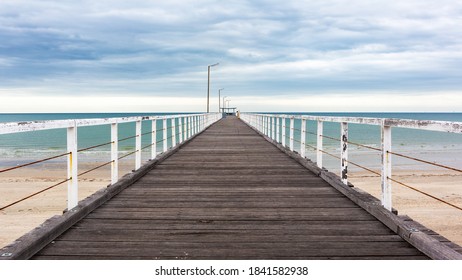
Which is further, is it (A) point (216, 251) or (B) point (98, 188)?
(B) point (98, 188)

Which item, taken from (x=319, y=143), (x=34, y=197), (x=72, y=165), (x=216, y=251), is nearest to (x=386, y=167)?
(x=216, y=251)

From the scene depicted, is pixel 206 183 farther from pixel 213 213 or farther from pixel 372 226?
pixel 372 226

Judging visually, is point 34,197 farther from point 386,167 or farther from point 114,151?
point 386,167

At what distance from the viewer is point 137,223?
413 cm

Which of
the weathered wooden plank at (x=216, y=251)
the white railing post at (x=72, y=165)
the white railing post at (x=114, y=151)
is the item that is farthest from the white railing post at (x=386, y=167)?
the white railing post at (x=114, y=151)

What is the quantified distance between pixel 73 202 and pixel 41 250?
40.9 inches

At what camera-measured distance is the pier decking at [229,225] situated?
329 centimetres

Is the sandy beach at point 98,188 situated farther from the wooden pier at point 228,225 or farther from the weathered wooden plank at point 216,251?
the weathered wooden plank at point 216,251

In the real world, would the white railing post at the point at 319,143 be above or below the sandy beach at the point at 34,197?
above

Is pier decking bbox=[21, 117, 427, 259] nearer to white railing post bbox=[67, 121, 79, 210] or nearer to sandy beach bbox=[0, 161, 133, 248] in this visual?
white railing post bbox=[67, 121, 79, 210]

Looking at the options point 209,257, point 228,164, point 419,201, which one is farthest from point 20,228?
point 419,201

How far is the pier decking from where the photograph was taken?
329 cm

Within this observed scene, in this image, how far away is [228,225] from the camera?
13.3ft

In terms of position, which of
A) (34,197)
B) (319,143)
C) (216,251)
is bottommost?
(34,197)
